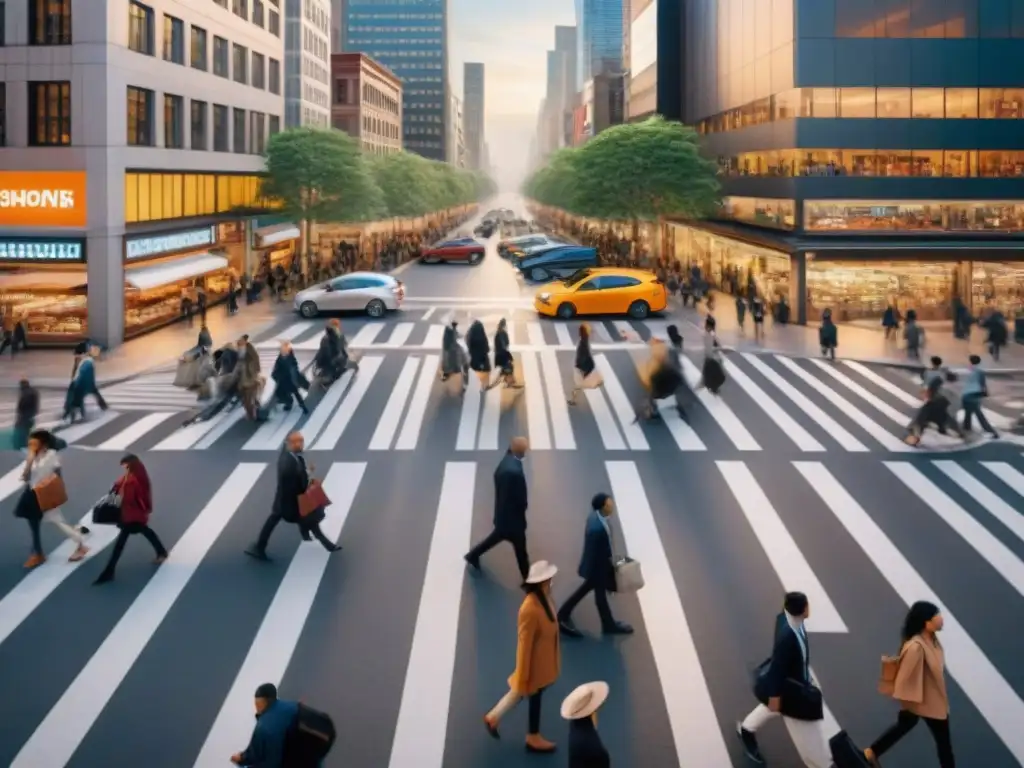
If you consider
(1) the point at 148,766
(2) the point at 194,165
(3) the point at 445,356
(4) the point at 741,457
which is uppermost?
(2) the point at 194,165

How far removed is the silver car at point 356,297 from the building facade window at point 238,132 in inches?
486

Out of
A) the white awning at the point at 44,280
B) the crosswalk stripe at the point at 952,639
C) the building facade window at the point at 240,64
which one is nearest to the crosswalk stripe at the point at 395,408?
the crosswalk stripe at the point at 952,639

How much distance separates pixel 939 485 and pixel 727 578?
5967 mm

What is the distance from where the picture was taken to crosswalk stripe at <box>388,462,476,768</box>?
26.7 feet

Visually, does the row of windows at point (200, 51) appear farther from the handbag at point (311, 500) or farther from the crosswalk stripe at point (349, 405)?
the handbag at point (311, 500)

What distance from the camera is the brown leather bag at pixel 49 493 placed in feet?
39.3

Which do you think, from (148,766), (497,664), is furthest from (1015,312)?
(148,766)

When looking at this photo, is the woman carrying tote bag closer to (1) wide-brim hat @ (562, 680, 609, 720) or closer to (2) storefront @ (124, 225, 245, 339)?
(1) wide-brim hat @ (562, 680, 609, 720)

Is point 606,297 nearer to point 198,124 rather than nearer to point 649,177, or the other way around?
point 198,124

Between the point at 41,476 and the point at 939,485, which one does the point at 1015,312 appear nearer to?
the point at 939,485

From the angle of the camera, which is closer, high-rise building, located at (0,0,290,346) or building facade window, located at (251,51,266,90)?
high-rise building, located at (0,0,290,346)

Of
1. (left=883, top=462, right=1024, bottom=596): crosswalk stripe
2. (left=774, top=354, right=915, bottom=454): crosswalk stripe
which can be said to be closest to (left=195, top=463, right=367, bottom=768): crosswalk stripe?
(left=883, top=462, right=1024, bottom=596): crosswalk stripe

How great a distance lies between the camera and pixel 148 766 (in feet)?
25.5

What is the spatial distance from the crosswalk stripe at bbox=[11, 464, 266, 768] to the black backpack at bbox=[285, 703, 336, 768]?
261 centimetres
